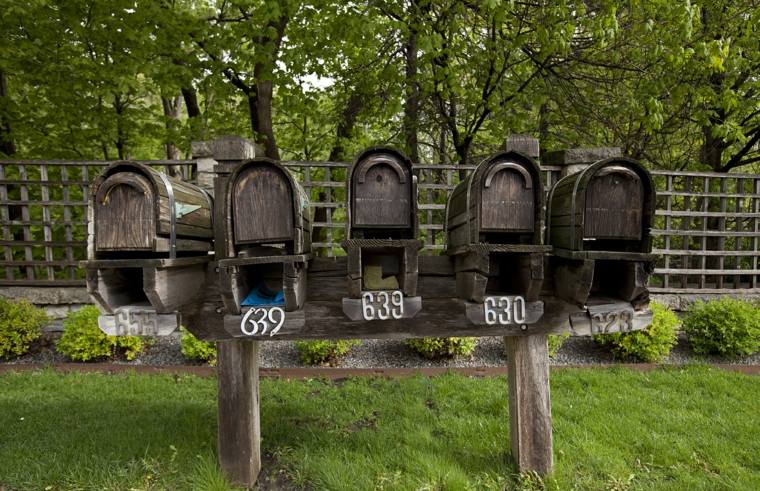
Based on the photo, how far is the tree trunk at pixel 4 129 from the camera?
572 centimetres

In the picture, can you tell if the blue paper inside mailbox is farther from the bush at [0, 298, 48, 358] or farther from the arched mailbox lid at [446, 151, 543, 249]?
the bush at [0, 298, 48, 358]

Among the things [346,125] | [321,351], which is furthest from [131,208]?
[346,125]

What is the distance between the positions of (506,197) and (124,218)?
1592 mm

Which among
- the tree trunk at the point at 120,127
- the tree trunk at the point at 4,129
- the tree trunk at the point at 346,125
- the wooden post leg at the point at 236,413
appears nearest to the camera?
the wooden post leg at the point at 236,413

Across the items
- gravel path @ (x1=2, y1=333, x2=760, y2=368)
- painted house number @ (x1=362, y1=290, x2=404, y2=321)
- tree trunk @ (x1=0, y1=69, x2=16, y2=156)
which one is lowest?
gravel path @ (x1=2, y1=333, x2=760, y2=368)

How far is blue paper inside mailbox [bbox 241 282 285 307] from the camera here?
1843mm

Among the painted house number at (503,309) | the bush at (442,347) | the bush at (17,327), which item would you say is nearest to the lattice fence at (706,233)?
the bush at (442,347)

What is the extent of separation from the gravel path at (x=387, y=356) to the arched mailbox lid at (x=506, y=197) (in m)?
3.08

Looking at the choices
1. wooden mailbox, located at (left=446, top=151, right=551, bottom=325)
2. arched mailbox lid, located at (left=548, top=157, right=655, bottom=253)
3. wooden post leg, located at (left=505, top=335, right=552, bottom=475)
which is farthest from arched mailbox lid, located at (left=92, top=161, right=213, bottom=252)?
wooden post leg, located at (left=505, top=335, right=552, bottom=475)

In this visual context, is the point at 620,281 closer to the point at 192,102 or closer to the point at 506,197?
the point at 506,197

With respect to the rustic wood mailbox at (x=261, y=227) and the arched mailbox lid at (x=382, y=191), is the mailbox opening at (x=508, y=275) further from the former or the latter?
the rustic wood mailbox at (x=261, y=227)

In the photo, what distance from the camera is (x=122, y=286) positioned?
179cm

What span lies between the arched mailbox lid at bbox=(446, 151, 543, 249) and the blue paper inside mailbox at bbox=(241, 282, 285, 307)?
0.94 metres

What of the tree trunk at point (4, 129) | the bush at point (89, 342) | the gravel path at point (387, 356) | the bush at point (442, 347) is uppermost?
the tree trunk at point (4, 129)
